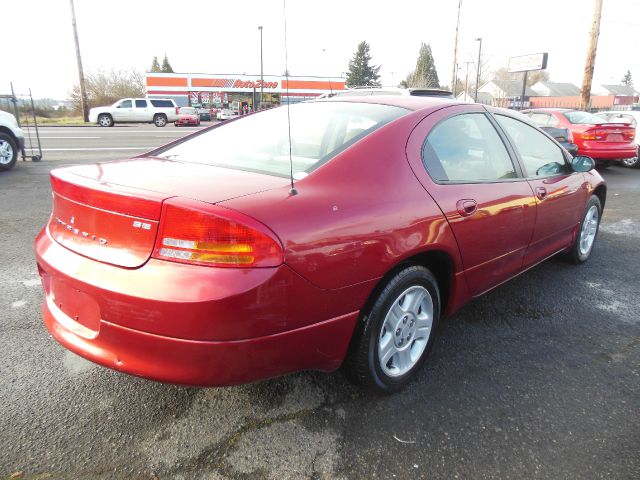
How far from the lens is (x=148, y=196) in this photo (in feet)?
6.04

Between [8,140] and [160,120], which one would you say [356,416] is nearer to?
[8,140]

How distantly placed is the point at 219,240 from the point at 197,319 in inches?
11.6

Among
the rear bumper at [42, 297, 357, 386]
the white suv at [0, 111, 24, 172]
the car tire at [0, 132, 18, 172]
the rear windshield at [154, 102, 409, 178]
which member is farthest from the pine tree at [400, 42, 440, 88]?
the rear bumper at [42, 297, 357, 386]

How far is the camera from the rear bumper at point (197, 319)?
66.5 inches

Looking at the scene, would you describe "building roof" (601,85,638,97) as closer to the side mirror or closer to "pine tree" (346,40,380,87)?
"pine tree" (346,40,380,87)

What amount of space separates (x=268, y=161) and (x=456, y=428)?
1.58 metres

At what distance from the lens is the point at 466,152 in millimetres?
2803

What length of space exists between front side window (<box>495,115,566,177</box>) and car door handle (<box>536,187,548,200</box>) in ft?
0.37

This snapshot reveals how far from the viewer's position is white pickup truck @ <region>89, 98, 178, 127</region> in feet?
93.9

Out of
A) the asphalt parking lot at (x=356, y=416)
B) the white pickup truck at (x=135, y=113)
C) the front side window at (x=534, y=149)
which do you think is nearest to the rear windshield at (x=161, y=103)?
the white pickup truck at (x=135, y=113)

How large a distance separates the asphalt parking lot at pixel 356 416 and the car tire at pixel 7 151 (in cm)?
725

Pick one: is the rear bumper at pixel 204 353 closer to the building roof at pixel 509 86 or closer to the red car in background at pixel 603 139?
the red car in background at pixel 603 139

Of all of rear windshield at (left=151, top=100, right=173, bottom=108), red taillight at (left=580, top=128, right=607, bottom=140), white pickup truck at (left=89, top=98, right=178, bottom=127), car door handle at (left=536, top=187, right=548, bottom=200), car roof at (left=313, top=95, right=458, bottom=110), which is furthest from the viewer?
rear windshield at (left=151, top=100, right=173, bottom=108)

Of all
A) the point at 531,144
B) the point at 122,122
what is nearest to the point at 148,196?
the point at 531,144
